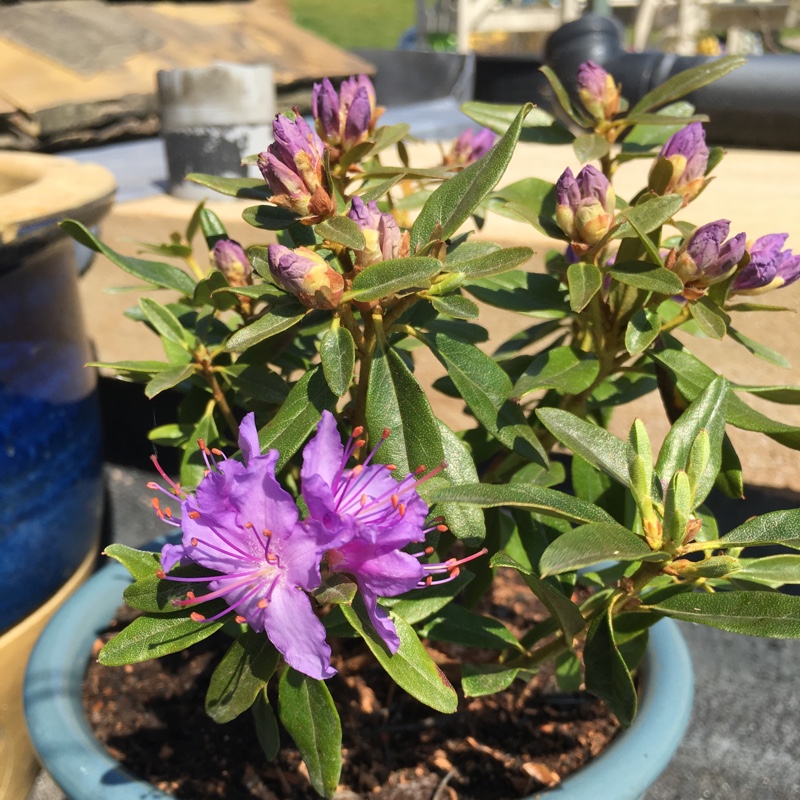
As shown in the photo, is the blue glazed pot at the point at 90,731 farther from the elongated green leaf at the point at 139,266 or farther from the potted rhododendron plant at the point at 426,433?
the elongated green leaf at the point at 139,266

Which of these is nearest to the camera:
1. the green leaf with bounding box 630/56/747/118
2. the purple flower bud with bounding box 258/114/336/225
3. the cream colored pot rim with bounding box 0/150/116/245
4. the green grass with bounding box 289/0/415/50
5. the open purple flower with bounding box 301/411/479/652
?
the open purple flower with bounding box 301/411/479/652

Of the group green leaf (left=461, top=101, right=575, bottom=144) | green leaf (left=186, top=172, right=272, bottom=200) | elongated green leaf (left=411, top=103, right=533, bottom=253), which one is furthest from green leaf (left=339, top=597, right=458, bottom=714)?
green leaf (left=461, top=101, right=575, bottom=144)

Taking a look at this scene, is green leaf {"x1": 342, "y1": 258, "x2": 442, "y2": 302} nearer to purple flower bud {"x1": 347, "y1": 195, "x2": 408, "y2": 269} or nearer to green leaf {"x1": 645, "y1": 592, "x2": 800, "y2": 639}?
purple flower bud {"x1": 347, "y1": 195, "x2": 408, "y2": 269}

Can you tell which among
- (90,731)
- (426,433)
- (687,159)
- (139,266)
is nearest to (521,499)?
(426,433)

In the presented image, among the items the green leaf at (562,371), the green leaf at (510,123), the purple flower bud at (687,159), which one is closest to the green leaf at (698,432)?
the green leaf at (562,371)

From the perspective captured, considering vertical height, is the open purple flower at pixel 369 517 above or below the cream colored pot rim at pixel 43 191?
below

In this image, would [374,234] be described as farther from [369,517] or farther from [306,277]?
[369,517]

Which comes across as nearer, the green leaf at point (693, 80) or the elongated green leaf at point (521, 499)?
the elongated green leaf at point (521, 499)
